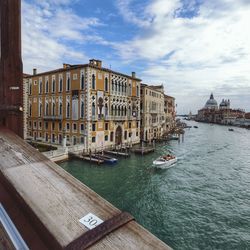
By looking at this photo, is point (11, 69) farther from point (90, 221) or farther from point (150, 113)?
point (150, 113)

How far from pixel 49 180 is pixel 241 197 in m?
15.5

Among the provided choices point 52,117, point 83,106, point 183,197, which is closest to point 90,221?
point 183,197

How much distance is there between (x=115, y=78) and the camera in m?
30.1

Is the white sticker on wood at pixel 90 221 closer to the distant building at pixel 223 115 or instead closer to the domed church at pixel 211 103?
the distant building at pixel 223 115

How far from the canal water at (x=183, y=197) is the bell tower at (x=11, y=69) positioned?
8685 millimetres

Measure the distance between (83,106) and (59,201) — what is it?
25.8 meters

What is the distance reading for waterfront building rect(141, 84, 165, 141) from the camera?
131 ft

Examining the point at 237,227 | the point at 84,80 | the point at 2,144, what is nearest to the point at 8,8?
the point at 2,144

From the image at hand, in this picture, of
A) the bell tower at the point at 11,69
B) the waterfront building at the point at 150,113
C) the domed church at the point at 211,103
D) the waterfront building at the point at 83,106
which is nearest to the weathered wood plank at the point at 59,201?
the bell tower at the point at 11,69

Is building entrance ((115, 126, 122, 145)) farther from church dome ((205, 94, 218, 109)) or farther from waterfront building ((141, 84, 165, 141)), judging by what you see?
church dome ((205, 94, 218, 109))

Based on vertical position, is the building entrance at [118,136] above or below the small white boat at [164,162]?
above

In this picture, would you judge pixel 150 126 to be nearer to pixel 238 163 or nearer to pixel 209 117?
pixel 238 163

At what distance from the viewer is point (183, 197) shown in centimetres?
1372

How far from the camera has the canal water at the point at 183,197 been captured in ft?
31.1
